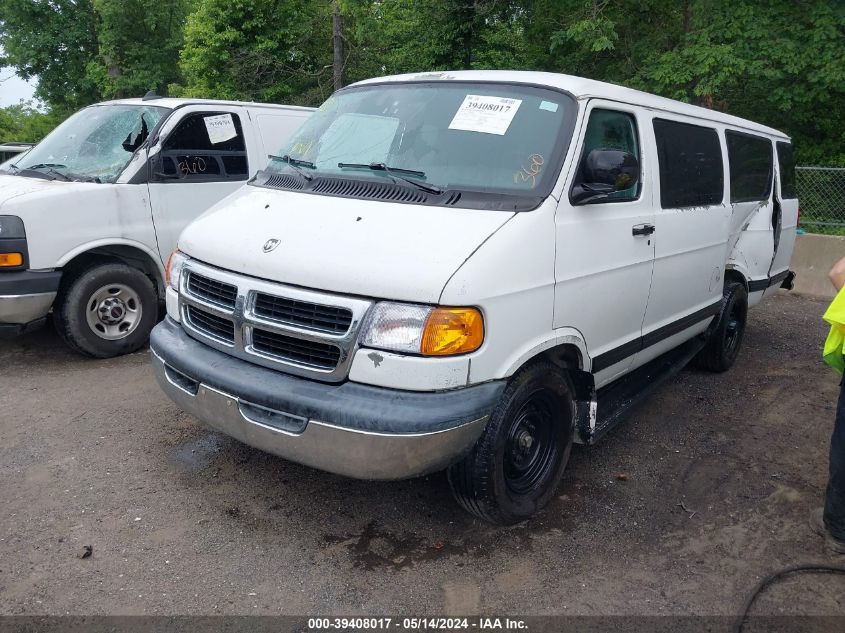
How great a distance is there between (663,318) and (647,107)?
1345 millimetres

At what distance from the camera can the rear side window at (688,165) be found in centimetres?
438

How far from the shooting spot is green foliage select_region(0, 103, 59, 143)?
35.9 metres

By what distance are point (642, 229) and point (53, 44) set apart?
29.4 metres

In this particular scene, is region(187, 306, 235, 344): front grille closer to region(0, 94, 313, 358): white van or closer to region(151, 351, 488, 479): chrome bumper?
Result: region(151, 351, 488, 479): chrome bumper

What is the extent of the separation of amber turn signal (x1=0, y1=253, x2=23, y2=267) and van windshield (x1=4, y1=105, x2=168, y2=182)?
0.92m

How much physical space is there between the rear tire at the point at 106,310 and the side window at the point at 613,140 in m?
3.93

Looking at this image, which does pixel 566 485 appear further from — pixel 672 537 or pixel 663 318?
pixel 663 318

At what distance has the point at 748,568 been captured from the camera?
10.9 ft

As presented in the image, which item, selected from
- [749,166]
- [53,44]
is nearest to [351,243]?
[749,166]

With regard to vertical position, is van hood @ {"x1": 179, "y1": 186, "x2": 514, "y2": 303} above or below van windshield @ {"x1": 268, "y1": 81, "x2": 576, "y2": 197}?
below

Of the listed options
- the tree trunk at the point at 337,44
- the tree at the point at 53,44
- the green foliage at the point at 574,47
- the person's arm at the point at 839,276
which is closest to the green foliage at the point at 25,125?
the tree at the point at 53,44

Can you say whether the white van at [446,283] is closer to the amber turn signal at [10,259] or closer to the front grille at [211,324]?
the front grille at [211,324]

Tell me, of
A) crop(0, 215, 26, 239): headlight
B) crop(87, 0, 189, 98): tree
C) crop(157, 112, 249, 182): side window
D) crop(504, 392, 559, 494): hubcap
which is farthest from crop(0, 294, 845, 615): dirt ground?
crop(87, 0, 189, 98): tree

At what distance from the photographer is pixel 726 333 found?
5.96 m
